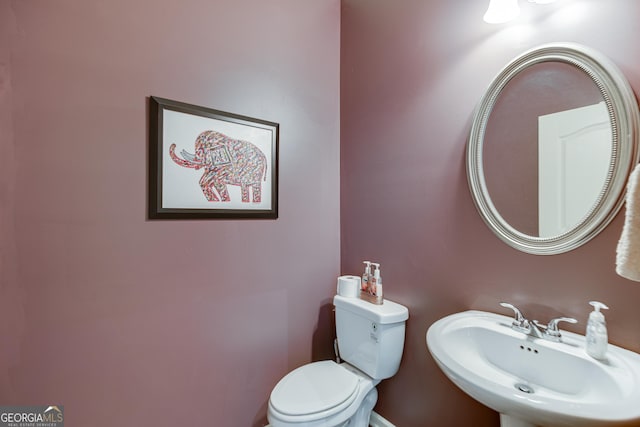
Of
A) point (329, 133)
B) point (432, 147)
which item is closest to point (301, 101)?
point (329, 133)

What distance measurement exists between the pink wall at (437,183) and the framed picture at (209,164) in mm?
581

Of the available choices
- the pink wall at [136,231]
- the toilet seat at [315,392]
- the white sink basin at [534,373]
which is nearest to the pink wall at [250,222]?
the pink wall at [136,231]

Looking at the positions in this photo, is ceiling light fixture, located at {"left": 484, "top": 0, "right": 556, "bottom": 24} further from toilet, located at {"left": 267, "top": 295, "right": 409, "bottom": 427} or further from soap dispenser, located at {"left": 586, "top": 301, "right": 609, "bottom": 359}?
toilet, located at {"left": 267, "top": 295, "right": 409, "bottom": 427}

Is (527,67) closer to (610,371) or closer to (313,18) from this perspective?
(610,371)

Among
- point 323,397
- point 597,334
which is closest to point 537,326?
point 597,334

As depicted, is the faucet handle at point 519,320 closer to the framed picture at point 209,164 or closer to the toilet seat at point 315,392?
the toilet seat at point 315,392

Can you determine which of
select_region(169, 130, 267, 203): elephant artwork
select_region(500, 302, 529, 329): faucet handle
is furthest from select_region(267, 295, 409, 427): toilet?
select_region(169, 130, 267, 203): elephant artwork

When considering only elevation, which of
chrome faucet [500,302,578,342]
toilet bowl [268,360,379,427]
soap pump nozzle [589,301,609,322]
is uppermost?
soap pump nozzle [589,301,609,322]

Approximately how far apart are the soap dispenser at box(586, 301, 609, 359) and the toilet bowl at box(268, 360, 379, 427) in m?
0.92

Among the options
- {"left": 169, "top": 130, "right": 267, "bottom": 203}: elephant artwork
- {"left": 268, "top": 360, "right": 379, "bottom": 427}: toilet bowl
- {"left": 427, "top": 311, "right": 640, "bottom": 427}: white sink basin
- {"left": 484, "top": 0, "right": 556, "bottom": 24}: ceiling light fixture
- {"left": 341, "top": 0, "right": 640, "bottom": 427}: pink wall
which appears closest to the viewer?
{"left": 427, "top": 311, "right": 640, "bottom": 427}: white sink basin

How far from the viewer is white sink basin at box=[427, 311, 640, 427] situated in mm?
644

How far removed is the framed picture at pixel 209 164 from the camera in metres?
1.25

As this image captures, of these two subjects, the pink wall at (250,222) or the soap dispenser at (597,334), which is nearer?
the soap dispenser at (597,334)

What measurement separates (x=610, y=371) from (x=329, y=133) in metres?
1.62
